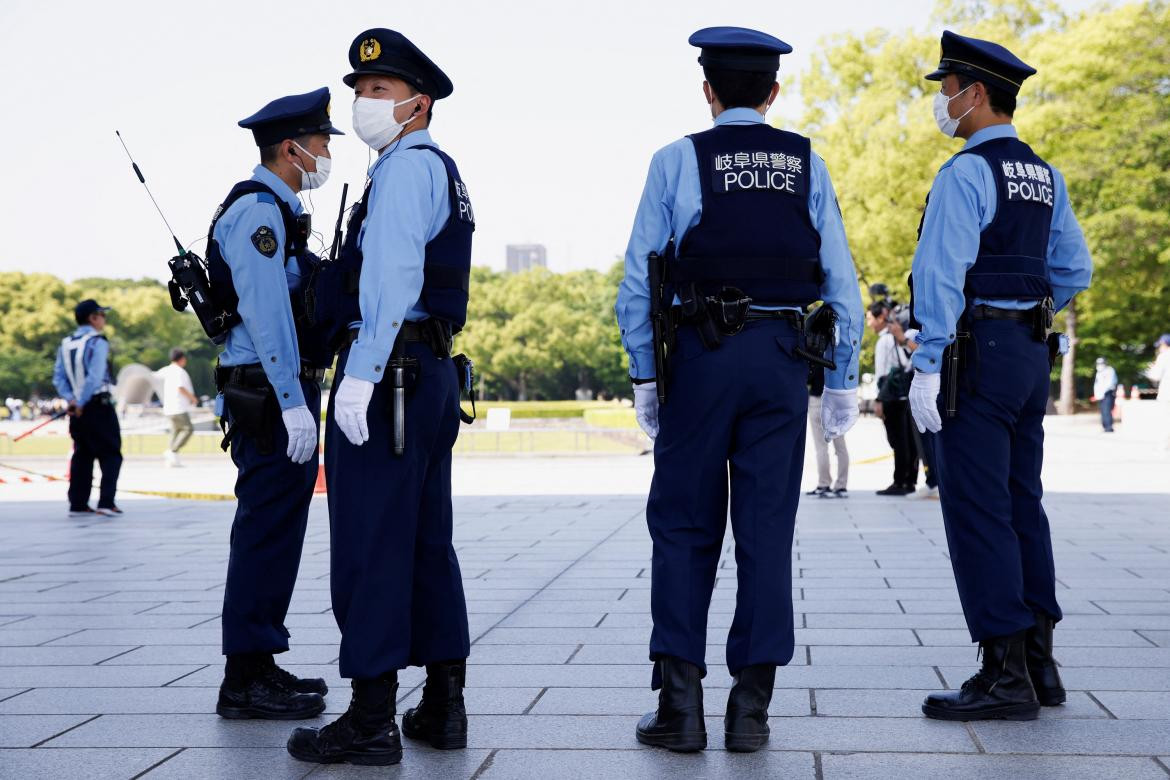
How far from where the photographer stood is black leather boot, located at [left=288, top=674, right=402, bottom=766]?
11.5ft

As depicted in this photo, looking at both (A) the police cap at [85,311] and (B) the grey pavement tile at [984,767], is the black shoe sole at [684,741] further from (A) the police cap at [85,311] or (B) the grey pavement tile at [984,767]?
(A) the police cap at [85,311]

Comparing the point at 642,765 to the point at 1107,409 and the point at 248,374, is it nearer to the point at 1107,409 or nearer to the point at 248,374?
the point at 248,374

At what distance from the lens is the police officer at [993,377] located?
4012mm

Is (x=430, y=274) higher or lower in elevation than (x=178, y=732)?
higher

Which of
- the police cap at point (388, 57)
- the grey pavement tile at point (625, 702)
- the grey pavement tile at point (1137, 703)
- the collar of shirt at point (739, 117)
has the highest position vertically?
the police cap at point (388, 57)

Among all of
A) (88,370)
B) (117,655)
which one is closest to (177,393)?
(88,370)

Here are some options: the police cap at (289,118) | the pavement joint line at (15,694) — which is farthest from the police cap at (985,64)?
the pavement joint line at (15,694)

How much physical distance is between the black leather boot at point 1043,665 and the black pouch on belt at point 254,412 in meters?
2.53

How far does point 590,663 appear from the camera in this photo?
4.83m

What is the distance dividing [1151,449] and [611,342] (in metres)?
54.8

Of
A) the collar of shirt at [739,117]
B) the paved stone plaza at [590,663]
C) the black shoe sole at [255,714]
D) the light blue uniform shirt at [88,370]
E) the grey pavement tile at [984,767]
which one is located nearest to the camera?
the grey pavement tile at [984,767]

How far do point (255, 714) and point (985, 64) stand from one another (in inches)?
123

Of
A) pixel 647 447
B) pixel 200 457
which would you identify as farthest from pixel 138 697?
pixel 200 457

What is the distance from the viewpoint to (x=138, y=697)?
436 centimetres
